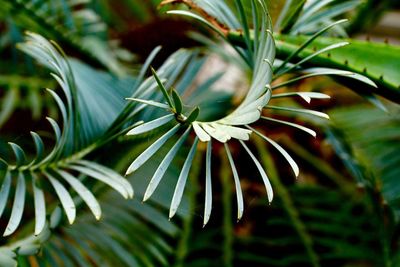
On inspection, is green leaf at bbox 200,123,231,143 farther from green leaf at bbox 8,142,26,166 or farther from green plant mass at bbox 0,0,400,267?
green leaf at bbox 8,142,26,166

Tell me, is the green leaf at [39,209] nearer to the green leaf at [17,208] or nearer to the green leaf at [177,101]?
the green leaf at [17,208]

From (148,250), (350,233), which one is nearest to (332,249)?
(350,233)

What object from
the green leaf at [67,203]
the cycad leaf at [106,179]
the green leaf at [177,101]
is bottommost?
the green leaf at [67,203]

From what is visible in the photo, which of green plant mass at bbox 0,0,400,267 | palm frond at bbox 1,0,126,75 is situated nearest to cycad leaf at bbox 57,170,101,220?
green plant mass at bbox 0,0,400,267

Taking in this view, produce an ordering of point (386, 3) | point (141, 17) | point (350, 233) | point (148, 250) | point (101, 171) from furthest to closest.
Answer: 1. point (141, 17)
2. point (386, 3)
3. point (350, 233)
4. point (148, 250)
5. point (101, 171)

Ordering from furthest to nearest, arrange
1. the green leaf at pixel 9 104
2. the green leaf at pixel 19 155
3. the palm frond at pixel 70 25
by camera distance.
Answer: the green leaf at pixel 9 104
the palm frond at pixel 70 25
the green leaf at pixel 19 155

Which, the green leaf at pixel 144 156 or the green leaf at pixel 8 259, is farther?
the green leaf at pixel 8 259

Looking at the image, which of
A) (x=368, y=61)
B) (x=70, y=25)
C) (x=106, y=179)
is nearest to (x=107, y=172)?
(x=106, y=179)

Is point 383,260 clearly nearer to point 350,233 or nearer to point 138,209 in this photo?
point 350,233

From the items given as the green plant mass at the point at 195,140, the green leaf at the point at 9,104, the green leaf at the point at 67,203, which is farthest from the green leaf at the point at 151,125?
the green leaf at the point at 9,104
